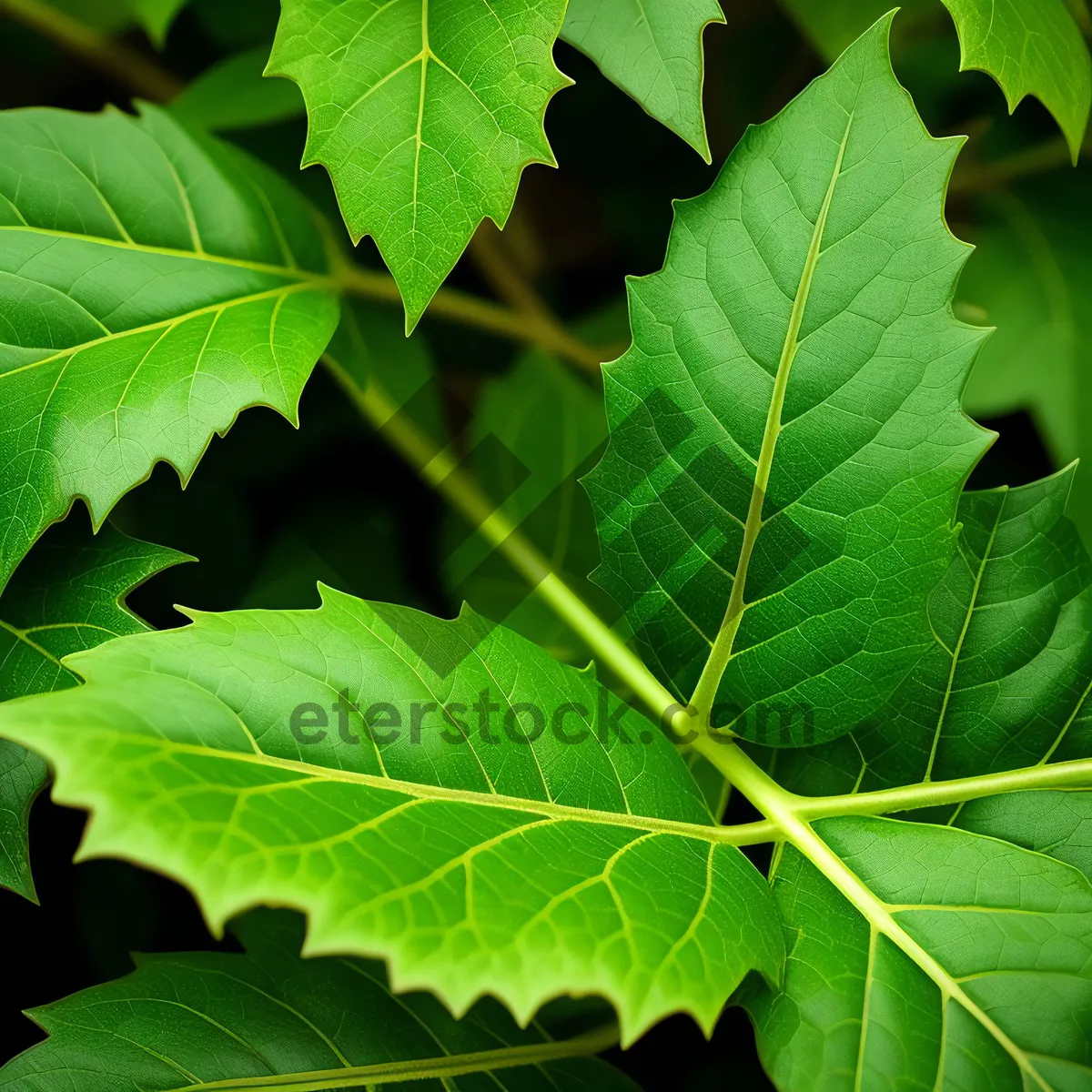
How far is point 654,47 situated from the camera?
1.95 ft

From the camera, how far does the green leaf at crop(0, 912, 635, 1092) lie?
536 mm

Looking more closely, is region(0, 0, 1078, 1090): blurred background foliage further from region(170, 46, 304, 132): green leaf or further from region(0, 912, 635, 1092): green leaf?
region(0, 912, 635, 1092): green leaf

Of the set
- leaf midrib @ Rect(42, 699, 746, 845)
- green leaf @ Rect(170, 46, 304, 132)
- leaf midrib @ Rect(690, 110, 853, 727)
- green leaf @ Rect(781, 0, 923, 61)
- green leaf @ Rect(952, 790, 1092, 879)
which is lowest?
green leaf @ Rect(952, 790, 1092, 879)

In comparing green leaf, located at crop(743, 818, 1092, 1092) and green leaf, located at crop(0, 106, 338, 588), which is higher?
green leaf, located at crop(0, 106, 338, 588)

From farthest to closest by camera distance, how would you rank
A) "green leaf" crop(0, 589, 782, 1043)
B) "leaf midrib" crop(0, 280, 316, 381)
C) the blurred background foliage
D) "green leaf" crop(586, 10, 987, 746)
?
1. the blurred background foliage
2. "leaf midrib" crop(0, 280, 316, 381)
3. "green leaf" crop(586, 10, 987, 746)
4. "green leaf" crop(0, 589, 782, 1043)

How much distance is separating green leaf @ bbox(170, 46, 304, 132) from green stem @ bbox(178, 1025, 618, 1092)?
683mm

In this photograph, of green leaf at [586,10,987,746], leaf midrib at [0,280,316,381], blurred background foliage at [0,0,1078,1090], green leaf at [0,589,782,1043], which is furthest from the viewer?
blurred background foliage at [0,0,1078,1090]

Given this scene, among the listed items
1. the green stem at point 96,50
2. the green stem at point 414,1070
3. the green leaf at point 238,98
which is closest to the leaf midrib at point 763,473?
the green stem at point 414,1070

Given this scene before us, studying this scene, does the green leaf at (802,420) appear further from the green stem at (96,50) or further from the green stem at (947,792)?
the green stem at (96,50)

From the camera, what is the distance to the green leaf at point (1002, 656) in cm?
57

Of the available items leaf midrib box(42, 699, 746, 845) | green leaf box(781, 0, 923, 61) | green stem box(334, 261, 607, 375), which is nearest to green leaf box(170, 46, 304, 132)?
green stem box(334, 261, 607, 375)

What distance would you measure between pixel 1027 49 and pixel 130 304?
61cm

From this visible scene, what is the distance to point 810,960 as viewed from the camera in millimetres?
488

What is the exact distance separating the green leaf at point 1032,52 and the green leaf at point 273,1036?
0.65 m
